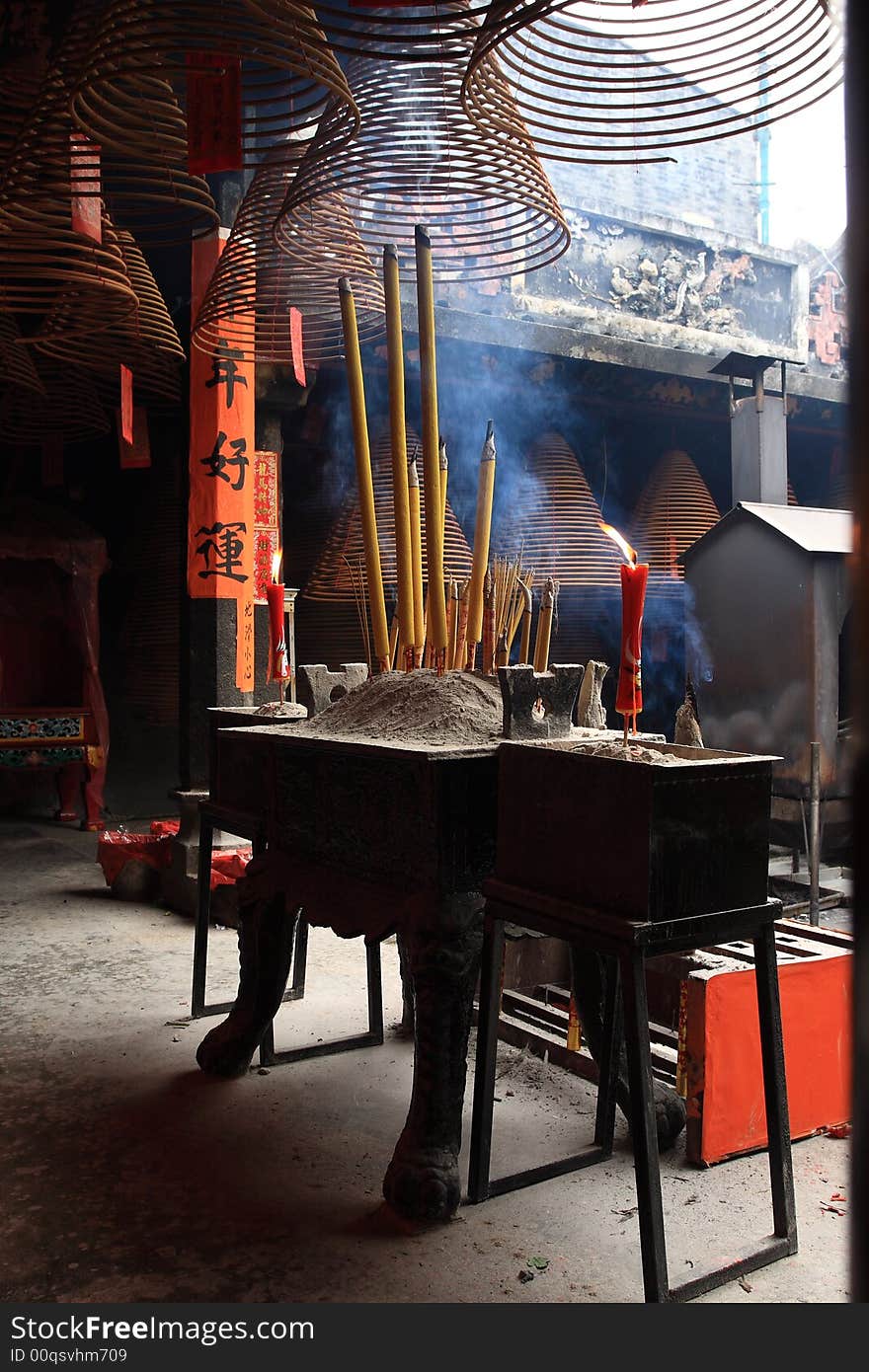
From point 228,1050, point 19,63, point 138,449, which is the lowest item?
point 228,1050

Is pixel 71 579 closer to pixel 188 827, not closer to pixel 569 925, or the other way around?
pixel 188 827

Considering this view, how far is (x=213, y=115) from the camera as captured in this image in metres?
3.46

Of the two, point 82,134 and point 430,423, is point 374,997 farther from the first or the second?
point 82,134

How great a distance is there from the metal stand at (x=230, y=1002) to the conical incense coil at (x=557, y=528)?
4.28 metres

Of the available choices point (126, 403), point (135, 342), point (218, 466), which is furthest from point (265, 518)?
point (135, 342)

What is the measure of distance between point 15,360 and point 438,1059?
545 cm

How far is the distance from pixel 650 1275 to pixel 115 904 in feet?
15.3

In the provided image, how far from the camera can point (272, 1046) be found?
3732 mm

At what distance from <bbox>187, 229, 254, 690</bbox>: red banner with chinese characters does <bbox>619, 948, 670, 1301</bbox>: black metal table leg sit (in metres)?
4.38

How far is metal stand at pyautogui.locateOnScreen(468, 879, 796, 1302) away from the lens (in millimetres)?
Answer: 2086

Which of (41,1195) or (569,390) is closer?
(41,1195)

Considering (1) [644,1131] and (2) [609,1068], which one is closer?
(1) [644,1131]

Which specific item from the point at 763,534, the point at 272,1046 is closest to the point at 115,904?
the point at 272,1046

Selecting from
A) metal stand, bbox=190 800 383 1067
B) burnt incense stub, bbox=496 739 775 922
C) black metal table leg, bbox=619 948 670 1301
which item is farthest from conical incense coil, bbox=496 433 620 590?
black metal table leg, bbox=619 948 670 1301
